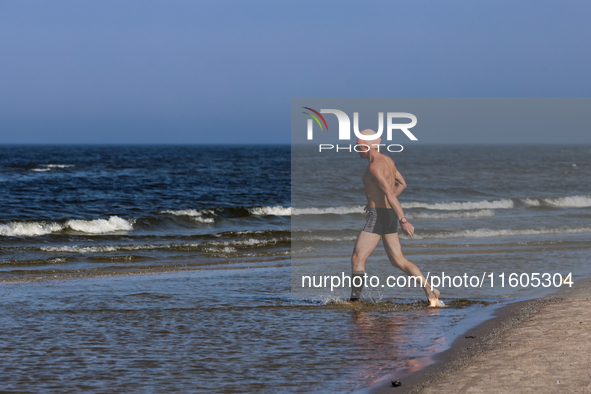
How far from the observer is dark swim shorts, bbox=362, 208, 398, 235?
7504 mm

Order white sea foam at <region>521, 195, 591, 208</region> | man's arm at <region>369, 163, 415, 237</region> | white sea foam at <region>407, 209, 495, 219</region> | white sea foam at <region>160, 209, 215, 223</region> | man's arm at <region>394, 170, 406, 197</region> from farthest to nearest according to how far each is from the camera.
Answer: white sea foam at <region>521, 195, 591, 208</region> < white sea foam at <region>407, 209, 495, 219</region> < white sea foam at <region>160, 209, 215, 223</region> < man's arm at <region>394, 170, 406, 197</region> < man's arm at <region>369, 163, 415, 237</region>

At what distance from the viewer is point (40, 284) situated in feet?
33.3

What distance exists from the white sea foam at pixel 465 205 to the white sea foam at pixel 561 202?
4.85 ft

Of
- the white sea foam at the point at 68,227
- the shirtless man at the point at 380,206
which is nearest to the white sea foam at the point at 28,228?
the white sea foam at the point at 68,227

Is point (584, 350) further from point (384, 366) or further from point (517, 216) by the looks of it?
point (517, 216)

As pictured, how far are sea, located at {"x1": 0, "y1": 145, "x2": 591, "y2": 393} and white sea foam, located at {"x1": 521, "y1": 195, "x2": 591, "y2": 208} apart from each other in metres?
0.15

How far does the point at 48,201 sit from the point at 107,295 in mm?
18270

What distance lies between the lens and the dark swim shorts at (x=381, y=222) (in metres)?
7.50

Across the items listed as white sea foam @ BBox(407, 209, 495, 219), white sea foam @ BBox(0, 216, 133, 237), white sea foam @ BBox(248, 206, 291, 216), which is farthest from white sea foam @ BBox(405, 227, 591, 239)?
white sea foam @ BBox(0, 216, 133, 237)

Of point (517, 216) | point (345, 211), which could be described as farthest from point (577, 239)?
point (345, 211)

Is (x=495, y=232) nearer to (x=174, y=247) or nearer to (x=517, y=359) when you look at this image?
(x=174, y=247)

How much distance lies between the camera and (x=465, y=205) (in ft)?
85.5

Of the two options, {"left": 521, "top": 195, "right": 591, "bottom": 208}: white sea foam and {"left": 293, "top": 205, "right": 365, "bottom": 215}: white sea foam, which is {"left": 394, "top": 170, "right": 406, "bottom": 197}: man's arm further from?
{"left": 521, "top": 195, "right": 591, "bottom": 208}: white sea foam

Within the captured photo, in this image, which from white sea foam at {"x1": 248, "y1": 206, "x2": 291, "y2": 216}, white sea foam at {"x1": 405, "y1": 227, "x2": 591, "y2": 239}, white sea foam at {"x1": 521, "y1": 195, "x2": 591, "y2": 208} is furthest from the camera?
white sea foam at {"x1": 521, "y1": 195, "x2": 591, "y2": 208}
